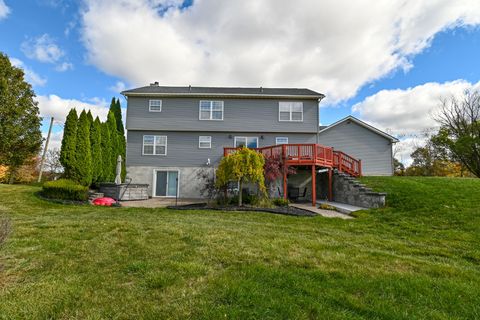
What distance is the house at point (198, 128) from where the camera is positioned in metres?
16.6

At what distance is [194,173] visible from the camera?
16500 millimetres

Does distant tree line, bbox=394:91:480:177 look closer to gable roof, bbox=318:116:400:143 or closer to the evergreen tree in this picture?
gable roof, bbox=318:116:400:143

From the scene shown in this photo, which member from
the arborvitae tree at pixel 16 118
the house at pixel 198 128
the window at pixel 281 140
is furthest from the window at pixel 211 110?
the arborvitae tree at pixel 16 118

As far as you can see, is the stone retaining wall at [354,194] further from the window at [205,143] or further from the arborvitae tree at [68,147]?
the arborvitae tree at [68,147]

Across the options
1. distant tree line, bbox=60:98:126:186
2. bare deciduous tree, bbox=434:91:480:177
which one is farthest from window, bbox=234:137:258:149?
bare deciduous tree, bbox=434:91:480:177

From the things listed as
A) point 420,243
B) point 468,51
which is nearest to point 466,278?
point 420,243

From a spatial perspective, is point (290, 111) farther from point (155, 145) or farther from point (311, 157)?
point (155, 145)

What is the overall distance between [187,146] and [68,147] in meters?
6.71

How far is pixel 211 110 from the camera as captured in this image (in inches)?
665

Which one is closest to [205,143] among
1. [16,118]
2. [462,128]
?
[16,118]

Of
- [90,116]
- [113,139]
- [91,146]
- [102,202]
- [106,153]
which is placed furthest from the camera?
[113,139]

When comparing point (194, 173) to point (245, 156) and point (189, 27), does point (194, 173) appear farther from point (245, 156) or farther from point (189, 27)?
point (189, 27)

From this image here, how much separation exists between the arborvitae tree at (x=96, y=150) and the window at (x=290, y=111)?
1139 centimetres

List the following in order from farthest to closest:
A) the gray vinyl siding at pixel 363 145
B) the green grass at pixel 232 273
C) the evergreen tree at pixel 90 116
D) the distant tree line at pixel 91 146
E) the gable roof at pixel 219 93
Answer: the gray vinyl siding at pixel 363 145
the gable roof at pixel 219 93
the evergreen tree at pixel 90 116
the distant tree line at pixel 91 146
the green grass at pixel 232 273
